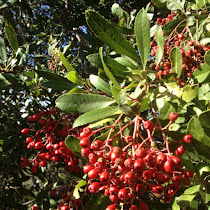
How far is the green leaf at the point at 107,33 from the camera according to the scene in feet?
3.56

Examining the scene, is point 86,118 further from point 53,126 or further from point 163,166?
point 53,126

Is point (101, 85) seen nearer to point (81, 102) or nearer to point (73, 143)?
point (81, 102)

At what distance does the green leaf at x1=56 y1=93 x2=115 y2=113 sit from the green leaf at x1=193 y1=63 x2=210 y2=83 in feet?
1.56

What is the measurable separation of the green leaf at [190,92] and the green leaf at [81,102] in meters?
0.35

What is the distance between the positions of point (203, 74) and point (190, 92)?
0.21 m

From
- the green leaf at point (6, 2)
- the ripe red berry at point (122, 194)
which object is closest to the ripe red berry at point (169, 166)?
the ripe red berry at point (122, 194)

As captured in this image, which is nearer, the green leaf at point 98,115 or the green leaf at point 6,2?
the green leaf at point 98,115

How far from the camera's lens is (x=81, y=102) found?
1151mm

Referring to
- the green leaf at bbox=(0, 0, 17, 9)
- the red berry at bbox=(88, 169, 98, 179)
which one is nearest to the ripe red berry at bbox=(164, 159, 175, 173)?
the red berry at bbox=(88, 169, 98, 179)

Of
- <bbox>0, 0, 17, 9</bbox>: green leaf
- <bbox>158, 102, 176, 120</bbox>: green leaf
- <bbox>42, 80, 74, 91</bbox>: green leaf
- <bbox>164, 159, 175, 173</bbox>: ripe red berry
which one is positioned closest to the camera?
<bbox>164, 159, 175, 173</bbox>: ripe red berry

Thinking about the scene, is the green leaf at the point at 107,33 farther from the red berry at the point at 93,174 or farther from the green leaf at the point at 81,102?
the red berry at the point at 93,174

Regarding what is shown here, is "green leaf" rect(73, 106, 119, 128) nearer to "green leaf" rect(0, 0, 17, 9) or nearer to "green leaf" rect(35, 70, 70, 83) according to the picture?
"green leaf" rect(35, 70, 70, 83)

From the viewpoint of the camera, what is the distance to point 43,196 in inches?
90.4

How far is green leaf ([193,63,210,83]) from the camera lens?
1154mm
